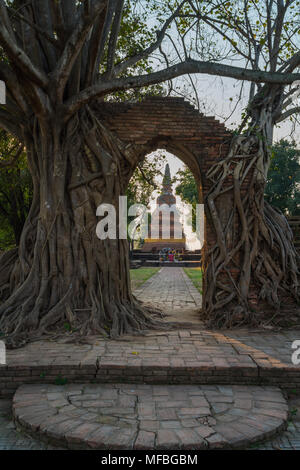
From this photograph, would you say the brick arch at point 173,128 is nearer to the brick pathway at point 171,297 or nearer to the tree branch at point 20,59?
the tree branch at point 20,59

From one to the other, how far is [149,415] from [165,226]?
30083 mm

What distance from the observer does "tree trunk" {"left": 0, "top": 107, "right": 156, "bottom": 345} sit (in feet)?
17.8

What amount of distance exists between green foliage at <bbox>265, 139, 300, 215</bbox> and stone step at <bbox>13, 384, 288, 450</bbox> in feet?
69.3

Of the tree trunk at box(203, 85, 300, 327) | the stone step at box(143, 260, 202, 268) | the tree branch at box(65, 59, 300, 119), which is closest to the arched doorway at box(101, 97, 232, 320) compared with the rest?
the tree trunk at box(203, 85, 300, 327)

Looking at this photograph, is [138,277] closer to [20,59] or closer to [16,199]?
[16,199]

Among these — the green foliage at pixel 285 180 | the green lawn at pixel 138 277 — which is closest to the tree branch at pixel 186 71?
the green lawn at pixel 138 277

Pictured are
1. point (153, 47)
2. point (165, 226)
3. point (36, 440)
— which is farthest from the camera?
point (165, 226)

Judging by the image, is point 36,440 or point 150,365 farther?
point 150,365

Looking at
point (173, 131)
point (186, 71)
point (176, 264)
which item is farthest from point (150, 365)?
point (176, 264)

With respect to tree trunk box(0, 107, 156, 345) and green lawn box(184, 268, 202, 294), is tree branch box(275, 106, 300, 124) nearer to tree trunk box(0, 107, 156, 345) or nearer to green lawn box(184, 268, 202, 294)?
tree trunk box(0, 107, 156, 345)

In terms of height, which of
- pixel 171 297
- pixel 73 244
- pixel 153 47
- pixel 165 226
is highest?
pixel 153 47

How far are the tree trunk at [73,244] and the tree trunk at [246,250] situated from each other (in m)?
1.32

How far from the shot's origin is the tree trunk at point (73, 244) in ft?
17.8

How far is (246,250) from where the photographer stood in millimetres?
5961
